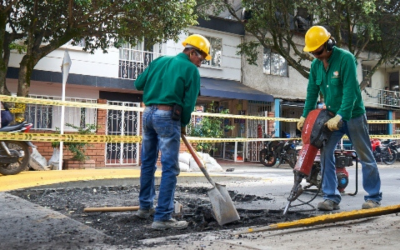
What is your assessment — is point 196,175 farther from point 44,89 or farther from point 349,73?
point 44,89

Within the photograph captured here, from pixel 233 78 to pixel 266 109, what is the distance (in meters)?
2.19

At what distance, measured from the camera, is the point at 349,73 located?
4.68m

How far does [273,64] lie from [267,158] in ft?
20.9

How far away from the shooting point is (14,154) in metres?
8.34

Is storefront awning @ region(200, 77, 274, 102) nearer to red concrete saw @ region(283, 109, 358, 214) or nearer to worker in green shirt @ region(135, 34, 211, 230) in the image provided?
red concrete saw @ region(283, 109, 358, 214)

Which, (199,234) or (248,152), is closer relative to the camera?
(199,234)

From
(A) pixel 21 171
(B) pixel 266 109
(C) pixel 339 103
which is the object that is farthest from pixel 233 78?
(C) pixel 339 103

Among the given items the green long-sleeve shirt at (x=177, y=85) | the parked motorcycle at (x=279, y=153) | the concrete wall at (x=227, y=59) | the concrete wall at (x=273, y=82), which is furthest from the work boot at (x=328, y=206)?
the concrete wall at (x=273, y=82)

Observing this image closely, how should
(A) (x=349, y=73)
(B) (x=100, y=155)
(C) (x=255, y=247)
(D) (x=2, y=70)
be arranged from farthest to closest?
(B) (x=100, y=155) → (D) (x=2, y=70) → (A) (x=349, y=73) → (C) (x=255, y=247)

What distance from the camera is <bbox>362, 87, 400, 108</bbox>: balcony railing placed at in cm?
2509

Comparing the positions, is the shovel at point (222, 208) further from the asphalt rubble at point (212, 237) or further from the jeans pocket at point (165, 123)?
the jeans pocket at point (165, 123)

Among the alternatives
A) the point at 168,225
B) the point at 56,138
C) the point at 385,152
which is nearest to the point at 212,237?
the point at 168,225

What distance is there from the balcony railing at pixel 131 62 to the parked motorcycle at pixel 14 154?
23.6 ft

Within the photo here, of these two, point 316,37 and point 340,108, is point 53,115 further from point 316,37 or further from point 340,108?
point 340,108
